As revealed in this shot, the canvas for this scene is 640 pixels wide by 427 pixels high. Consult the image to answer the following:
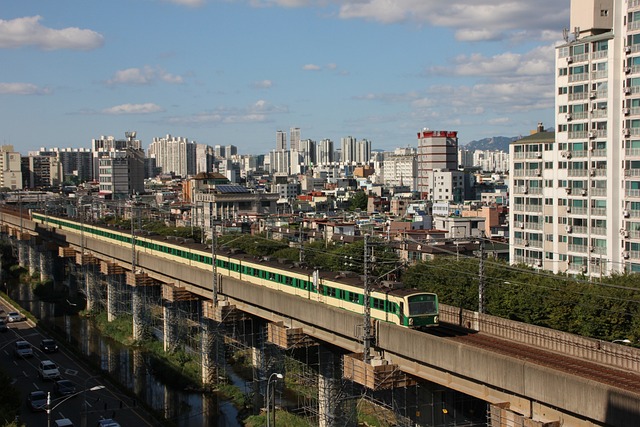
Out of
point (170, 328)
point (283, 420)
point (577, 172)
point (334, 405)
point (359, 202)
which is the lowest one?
point (283, 420)

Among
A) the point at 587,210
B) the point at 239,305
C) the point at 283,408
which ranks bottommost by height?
the point at 283,408

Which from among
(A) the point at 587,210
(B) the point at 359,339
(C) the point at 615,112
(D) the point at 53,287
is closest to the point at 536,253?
(A) the point at 587,210

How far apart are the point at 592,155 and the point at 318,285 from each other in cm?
1997

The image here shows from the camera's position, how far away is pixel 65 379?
4141 centimetres

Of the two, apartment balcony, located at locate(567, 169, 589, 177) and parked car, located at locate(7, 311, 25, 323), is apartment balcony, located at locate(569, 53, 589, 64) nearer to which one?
apartment balcony, located at locate(567, 169, 589, 177)

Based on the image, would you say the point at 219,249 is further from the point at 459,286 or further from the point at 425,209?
the point at 425,209

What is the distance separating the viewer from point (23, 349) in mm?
46969

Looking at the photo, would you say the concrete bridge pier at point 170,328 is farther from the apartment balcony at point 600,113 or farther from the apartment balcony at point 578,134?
the apartment balcony at point 600,113

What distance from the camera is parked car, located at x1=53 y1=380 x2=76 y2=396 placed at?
1508 inches

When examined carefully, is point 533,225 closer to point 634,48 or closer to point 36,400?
point 634,48

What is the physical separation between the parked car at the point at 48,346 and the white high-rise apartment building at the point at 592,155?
30.2 m

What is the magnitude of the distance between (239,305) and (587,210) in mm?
21069

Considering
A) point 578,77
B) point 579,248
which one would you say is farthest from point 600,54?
point 579,248

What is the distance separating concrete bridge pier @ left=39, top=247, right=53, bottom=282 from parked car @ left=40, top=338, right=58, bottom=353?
27.4 metres
